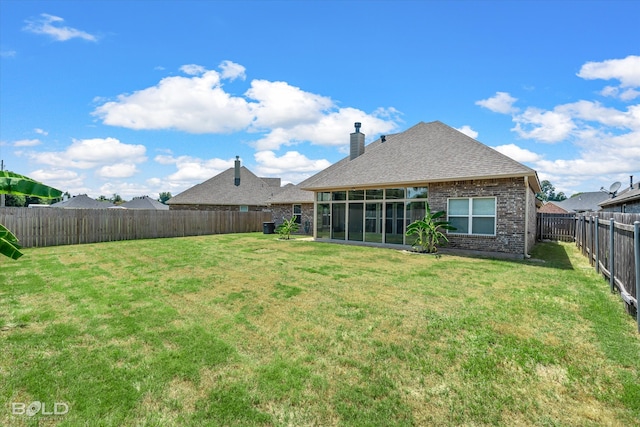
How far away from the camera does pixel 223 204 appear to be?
29797mm

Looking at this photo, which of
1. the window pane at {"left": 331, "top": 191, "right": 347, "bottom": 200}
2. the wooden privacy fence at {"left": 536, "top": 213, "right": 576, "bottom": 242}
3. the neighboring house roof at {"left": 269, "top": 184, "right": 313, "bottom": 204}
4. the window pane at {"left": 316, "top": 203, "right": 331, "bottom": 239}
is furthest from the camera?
the neighboring house roof at {"left": 269, "top": 184, "right": 313, "bottom": 204}

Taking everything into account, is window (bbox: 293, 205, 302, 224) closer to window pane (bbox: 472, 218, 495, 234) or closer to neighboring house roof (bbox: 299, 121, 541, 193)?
neighboring house roof (bbox: 299, 121, 541, 193)

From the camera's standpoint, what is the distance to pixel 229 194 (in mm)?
30750

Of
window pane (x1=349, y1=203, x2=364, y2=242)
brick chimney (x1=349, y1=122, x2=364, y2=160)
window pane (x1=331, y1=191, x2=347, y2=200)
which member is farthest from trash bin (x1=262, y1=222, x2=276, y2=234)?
window pane (x1=349, y1=203, x2=364, y2=242)

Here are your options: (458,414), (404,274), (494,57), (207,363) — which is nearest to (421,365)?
(458,414)

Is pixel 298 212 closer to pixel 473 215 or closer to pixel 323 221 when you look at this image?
pixel 323 221

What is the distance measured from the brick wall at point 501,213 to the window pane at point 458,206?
0.26 m

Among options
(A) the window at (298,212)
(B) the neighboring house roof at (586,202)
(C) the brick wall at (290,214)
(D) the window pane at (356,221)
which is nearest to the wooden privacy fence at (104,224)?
(C) the brick wall at (290,214)

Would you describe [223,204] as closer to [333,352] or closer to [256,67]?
[256,67]

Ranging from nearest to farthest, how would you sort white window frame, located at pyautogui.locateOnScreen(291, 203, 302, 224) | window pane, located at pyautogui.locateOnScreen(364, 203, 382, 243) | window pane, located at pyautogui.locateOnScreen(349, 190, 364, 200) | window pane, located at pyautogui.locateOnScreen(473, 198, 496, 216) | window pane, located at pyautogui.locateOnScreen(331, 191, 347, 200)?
window pane, located at pyautogui.locateOnScreen(473, 198, 496, 216) → window pane, located at pyautogui.locateOnScreen(364, 203, 382, 243) → window pane, located at pyautogui.locateOnScreen(349, 190, 364, 200) → window pane, located at pyautogui.locateOnScreen(331, 191, 347, 200) → white window frame, located at pyautogui.locateOnScreen(291, 203, 302, 224)

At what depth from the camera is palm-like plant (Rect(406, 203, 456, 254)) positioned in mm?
12672

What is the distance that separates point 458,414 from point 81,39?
40.5 ft

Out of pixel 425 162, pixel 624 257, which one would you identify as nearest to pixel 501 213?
pixel 425 162

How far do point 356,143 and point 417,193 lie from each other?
22.8 feet
